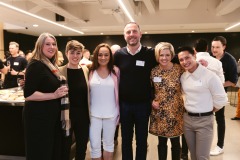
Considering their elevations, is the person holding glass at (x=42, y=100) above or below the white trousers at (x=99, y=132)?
above

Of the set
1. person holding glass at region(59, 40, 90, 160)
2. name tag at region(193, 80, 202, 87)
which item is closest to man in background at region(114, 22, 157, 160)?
person holding glass at region(59, 40, 90, 160)

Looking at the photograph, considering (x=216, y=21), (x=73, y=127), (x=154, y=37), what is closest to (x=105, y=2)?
(x=216, y=21)

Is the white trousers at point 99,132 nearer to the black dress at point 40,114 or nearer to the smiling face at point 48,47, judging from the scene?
the black dress at point 40,114

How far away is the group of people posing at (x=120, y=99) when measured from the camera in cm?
221

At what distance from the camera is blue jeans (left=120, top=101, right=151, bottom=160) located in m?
2.64

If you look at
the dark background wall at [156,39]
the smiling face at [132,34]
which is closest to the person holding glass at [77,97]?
the smiling face at [132,34]

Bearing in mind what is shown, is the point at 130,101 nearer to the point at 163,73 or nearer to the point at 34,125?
the point at 163,73

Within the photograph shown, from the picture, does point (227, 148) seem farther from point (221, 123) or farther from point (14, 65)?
point (14, 65)

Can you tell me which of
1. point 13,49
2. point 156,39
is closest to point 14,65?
point 13,49

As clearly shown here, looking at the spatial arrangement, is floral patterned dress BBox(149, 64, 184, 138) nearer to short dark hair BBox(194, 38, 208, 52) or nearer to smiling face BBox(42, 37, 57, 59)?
short dark hair BBox(194, 38, 208, 52)

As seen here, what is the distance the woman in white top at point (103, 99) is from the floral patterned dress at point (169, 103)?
47 cm

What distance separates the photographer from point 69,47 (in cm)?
252

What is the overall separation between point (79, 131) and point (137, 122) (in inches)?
25.9

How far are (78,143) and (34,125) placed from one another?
58 centimetres
